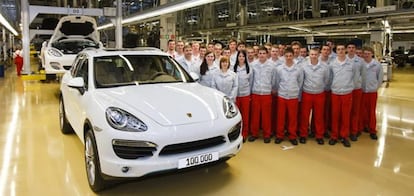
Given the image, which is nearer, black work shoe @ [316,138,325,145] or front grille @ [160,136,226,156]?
front grille @ [160,136,226,156]

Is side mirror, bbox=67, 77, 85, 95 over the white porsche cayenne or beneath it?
over

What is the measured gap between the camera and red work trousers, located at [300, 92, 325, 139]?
4914 millimetres

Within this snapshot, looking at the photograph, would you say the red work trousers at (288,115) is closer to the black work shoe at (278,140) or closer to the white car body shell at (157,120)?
the black work shoe at (278,140)

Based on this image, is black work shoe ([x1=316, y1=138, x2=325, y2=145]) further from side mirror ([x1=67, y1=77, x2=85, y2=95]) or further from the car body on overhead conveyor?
the car body on overhead conveyor

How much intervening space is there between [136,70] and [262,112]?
6.55 ft

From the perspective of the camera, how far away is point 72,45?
383 inches

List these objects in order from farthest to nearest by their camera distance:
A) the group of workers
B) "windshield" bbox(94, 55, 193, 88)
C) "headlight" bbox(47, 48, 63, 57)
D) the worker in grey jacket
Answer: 1. "headlight" bbox(47, 48, 63, 57)
2. the worker in grey jacket
3. the group of workers
4. "windshield" bbox(94, 55, 193, 88)

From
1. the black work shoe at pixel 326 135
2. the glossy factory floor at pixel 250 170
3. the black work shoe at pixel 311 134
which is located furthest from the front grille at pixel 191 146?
the black work shoe at pixel 326 135

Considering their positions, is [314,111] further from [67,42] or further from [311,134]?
[67,42]

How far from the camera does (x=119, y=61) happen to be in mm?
4094

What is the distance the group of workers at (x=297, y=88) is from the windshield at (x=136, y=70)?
0.75 meters

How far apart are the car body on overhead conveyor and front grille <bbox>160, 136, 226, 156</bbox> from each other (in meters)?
7.05


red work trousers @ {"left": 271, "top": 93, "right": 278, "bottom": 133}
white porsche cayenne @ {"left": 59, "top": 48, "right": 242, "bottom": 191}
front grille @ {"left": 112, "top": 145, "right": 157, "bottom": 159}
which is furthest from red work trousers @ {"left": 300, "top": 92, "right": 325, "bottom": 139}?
front grille @ {"left": 112, "top": 145, "right": 157, "bottom": 159}

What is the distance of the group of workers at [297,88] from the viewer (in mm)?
4844
